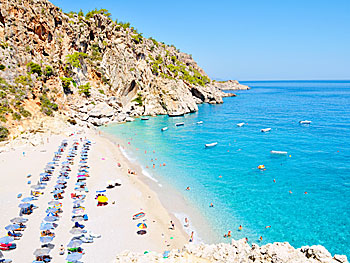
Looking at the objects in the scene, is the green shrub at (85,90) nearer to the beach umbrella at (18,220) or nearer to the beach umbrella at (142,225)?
the beach umbrella at (18,220)

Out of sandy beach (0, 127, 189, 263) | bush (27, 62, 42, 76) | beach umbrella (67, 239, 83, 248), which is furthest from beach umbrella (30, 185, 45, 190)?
bush (27, 62, 42, 76)

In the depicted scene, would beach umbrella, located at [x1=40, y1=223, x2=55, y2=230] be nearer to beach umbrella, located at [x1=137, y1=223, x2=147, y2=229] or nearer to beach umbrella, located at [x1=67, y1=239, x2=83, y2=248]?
beach umbrella, located at [x1=67, y1=239, x2=83, y2=248]

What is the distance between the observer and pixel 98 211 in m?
21.8

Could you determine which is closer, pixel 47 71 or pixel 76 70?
pixel 47 71

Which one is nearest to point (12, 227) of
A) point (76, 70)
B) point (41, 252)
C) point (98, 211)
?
point (41, 252)

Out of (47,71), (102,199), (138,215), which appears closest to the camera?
(138,215)

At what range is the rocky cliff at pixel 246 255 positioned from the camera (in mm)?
8594

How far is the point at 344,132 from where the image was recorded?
49.8m

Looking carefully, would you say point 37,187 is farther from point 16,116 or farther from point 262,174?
point 262,174

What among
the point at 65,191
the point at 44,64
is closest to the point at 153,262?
the point at 65,191

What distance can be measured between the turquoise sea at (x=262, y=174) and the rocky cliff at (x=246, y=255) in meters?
10.2

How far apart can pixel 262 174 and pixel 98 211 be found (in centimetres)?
2097

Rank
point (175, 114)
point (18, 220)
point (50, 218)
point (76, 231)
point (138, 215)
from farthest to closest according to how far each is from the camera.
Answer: point (175, 114)
point (138, 215)
point (50, 218)
point (18, 220)
point (76, 231)

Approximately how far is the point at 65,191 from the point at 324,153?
125ft
